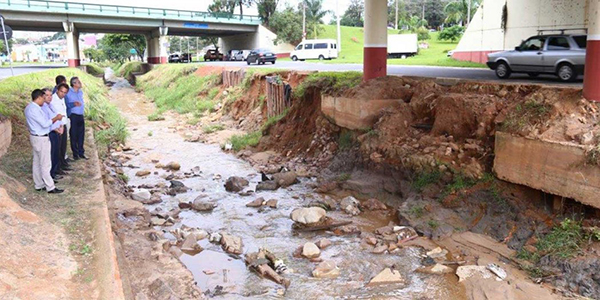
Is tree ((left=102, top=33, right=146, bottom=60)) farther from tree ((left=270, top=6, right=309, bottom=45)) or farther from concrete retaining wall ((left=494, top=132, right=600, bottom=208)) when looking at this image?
concrete retaining wall ((left=494, top=132, right=600, bottom=208))

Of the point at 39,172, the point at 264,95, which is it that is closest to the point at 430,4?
the point at 264,95

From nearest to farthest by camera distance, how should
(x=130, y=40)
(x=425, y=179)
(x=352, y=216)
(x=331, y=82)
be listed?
(x=352, y=216)
(x=425, y=179)
(x=331, y=82)
(x=130, y=40)

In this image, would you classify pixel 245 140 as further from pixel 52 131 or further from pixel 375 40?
pixel 52 131

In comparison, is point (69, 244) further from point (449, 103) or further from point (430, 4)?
point (430, 4)

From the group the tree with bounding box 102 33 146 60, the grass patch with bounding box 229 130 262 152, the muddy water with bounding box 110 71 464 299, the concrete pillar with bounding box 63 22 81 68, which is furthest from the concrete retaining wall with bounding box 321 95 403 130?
the tree with bounding box 102 33 146 60

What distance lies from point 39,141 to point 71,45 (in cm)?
4594

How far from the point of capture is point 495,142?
9.56 meters

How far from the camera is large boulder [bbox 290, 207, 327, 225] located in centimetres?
999

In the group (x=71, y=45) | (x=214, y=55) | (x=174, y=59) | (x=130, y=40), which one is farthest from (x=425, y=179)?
(x=130, y=40)

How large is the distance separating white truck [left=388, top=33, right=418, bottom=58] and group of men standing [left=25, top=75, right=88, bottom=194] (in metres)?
37.8

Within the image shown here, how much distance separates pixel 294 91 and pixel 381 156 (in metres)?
6.94

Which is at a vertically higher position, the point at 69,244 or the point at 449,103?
the point at 449,103

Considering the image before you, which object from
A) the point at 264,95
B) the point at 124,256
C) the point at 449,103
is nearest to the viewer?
the point at 124,256

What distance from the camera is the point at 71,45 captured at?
160ft
